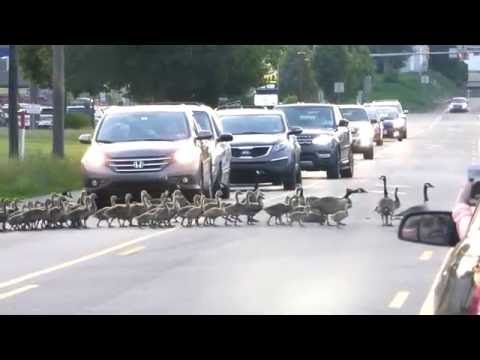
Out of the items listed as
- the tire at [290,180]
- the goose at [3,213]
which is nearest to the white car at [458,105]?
the tire at [290,180]

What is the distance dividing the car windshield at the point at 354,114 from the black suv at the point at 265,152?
15.3 metres

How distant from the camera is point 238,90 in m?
55.3

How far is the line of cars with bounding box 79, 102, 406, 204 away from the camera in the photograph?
23.4 metres

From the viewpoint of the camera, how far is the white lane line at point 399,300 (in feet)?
41.0

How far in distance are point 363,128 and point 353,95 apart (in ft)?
138

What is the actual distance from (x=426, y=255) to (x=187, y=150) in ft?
24.1

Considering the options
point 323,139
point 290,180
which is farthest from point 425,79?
point 290,180

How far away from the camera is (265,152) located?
2991 cm

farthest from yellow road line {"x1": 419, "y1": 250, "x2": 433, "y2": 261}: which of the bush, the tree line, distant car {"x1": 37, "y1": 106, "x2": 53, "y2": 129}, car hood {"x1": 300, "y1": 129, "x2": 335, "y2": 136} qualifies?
distant car {"x1": 37, "y1": 106, "x2": 53, "y2": 129}

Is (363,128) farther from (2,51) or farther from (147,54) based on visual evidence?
(2,51)

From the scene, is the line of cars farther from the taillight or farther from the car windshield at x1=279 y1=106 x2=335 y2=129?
the taillight

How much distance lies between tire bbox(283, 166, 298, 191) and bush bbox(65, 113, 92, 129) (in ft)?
134

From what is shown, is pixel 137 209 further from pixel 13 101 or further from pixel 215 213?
pixel 13 101
